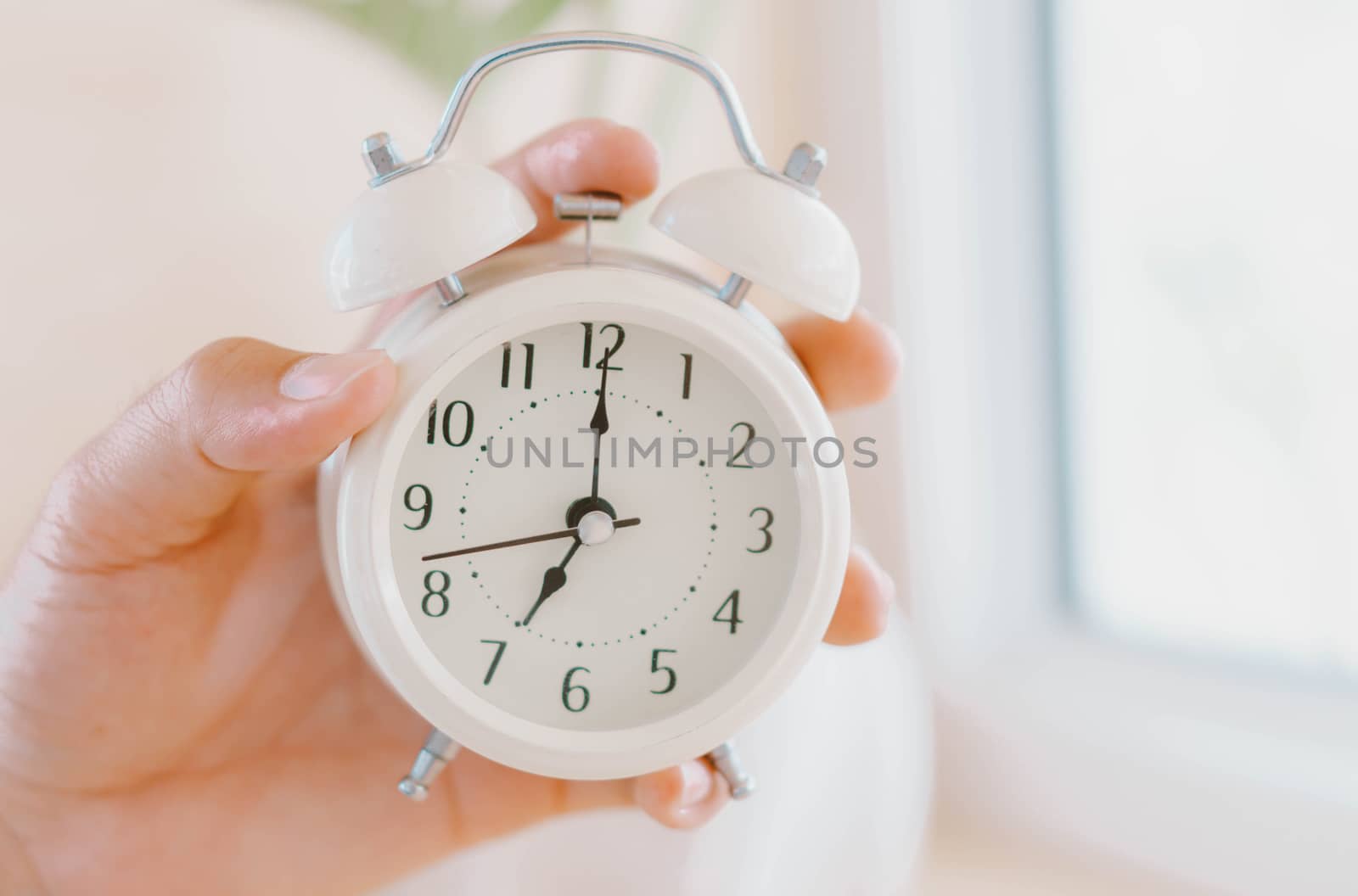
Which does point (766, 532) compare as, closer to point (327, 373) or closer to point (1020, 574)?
point (327, 373)

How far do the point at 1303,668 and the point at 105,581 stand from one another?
1131 millimetres

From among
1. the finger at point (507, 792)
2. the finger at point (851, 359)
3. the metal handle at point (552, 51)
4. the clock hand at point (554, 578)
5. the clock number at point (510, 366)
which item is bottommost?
the finger at point (507, 792)

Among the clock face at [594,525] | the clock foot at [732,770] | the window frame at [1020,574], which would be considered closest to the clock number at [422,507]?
the clock face at [594,525]

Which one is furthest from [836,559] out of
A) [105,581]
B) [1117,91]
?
[1117,91]

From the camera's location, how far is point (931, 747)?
1.25 metres

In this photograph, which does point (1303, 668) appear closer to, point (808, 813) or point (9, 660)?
point (808, 813)

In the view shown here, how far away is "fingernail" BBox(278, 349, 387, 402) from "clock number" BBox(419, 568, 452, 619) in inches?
5.3

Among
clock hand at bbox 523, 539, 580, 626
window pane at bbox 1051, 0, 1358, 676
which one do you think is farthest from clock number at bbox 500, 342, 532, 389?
window pane at bbox 1051, 0, 1358, 676

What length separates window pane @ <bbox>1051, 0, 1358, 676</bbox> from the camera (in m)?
1.02

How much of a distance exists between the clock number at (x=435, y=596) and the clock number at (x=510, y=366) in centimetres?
13

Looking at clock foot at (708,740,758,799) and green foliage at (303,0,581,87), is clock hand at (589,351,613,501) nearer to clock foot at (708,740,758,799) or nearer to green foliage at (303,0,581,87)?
clock foot at (708,740,758,799)

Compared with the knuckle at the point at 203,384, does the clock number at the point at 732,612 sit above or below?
below

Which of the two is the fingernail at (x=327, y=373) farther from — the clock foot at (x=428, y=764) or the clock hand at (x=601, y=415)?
the clock foot at (x=428, y=764)

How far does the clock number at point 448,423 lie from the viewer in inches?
25.7
